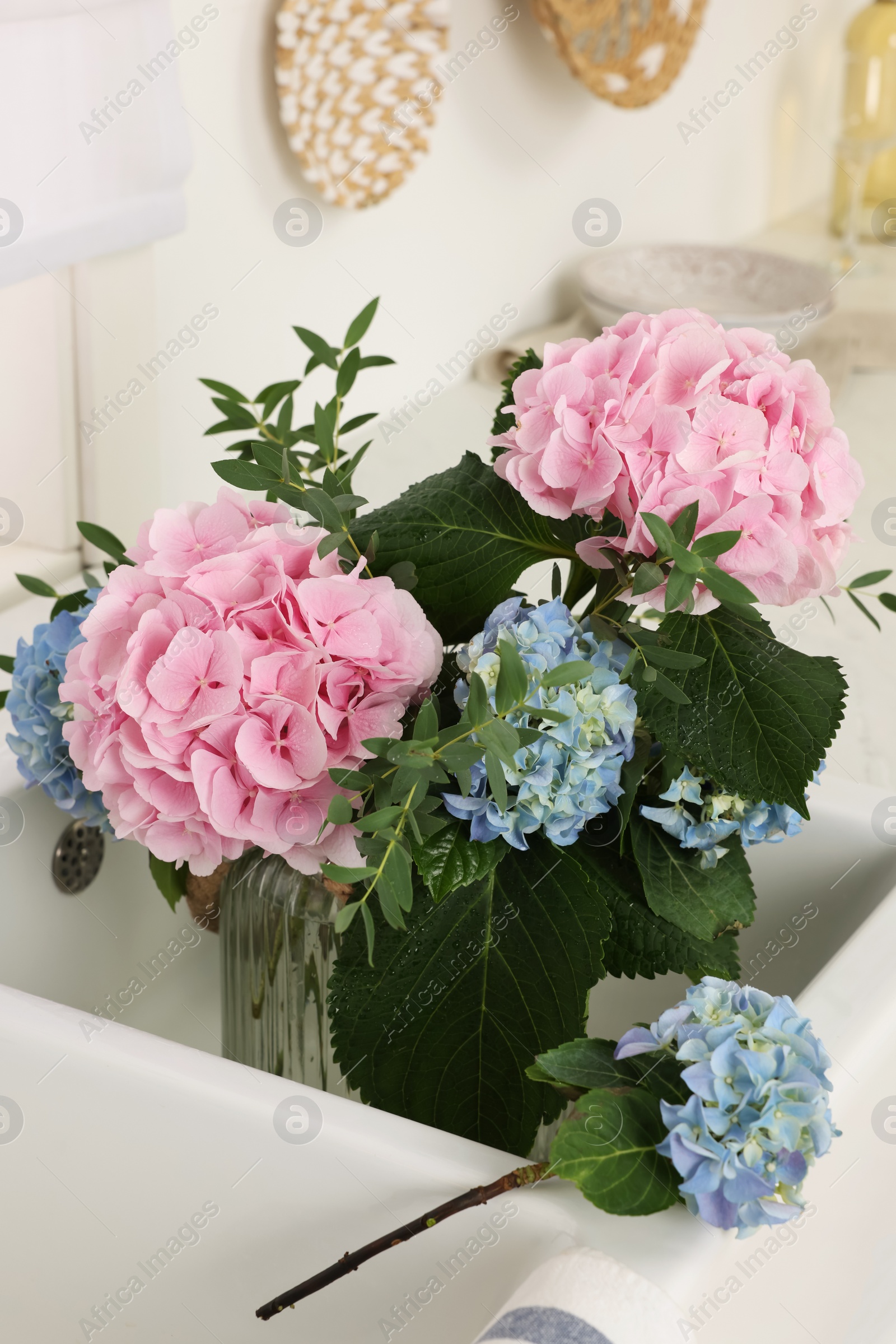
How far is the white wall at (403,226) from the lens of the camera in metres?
0.83

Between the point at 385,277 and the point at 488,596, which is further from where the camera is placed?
the point at 385,277

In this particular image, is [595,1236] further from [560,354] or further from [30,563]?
[30,563]

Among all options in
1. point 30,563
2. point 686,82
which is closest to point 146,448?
point 30,563

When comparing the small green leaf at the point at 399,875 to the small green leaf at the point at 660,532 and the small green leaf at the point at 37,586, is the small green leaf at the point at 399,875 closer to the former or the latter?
the small green leaf at the point at 660,532

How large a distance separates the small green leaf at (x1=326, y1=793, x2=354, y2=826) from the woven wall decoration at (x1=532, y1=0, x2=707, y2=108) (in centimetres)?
117

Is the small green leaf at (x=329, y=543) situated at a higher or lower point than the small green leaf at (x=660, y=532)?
higher

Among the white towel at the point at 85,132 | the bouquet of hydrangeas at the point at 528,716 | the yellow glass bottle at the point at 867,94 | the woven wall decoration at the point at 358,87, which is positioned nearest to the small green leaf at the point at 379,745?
the bouquet of hydrangeas at the point at 528,716

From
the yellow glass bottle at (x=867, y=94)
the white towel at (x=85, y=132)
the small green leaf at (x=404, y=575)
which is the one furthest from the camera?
the yellow glass bottle at (x=867, y=94)

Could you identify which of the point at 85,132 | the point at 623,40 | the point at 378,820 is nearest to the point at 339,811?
the point at 378,820

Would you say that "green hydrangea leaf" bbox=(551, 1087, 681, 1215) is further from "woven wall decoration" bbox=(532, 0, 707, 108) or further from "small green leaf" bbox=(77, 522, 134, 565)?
"woven wall decoration" bbox=(532, 0, 707, 108)

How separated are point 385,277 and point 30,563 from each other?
0.60 m

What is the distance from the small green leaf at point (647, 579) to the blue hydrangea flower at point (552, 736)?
0.08 ft

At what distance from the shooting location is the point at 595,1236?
31cm

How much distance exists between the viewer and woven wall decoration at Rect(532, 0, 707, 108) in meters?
1.30
